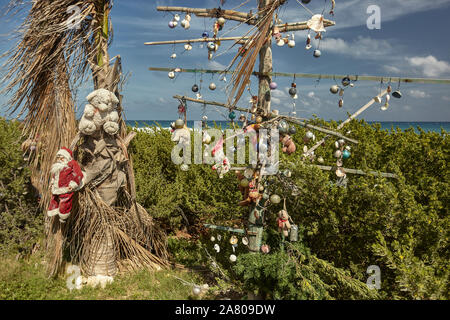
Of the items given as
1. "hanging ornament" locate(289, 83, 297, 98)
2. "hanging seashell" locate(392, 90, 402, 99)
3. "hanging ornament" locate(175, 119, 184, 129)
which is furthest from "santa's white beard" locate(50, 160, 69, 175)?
"hanging seashell" locate(392, 90, 402, 99)

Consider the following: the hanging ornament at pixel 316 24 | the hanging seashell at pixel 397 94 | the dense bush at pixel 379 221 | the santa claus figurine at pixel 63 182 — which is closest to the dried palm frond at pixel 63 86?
the santa claus figurine at pixel 63 182

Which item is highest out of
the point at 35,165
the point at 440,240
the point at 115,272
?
the point at 35,165

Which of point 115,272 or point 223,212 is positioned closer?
point 115,272

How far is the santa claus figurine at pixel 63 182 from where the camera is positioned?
141 inches

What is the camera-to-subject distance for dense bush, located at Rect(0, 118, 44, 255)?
16.5ft

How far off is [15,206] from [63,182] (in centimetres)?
259

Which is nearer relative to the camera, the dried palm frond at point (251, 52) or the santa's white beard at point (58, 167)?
the dried palm frond at point (251, 52)

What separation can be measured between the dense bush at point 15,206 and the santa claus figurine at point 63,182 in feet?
6.07

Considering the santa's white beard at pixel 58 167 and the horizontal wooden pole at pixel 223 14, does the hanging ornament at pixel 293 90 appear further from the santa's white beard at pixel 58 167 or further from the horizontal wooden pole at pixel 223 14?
the santa's white beard at pixel 58 167

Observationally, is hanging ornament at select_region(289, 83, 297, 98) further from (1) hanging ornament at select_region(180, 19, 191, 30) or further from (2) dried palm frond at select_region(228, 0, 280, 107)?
(1) hanging ornament at select_region(180, 19, 191, 30)

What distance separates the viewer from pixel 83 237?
421 centimetres
